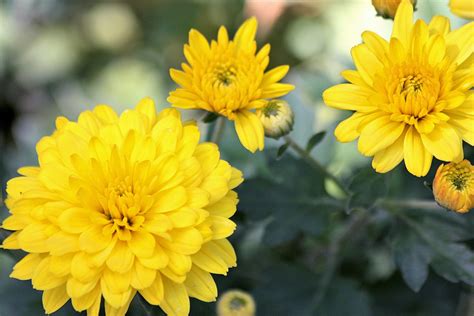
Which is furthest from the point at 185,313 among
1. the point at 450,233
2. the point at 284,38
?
the point at 284,38

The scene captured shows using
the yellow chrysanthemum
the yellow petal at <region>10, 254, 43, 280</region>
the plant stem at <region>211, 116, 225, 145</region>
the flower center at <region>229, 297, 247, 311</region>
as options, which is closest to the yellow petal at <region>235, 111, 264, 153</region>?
the yellow chrysanthemum

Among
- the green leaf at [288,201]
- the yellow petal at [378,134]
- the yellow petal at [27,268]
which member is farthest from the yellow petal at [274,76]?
the yellow petal at [27,268]

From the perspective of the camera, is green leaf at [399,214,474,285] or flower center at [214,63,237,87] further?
green leaf at [399,214,474,285]

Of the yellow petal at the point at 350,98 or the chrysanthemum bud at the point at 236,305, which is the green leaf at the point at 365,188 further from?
the chrysanthemum bud at the point at 236,305

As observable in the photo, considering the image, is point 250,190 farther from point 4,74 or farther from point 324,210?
point 4,74

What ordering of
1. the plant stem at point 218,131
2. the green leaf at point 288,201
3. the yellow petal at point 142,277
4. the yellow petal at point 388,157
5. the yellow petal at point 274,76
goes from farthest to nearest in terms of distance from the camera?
the green leaf at point 288,201 → the plant stem at point 218,131 → the yellow petal at point 274,76 → the yellow petal at point 388,157 → the yellow petal at point 142,277

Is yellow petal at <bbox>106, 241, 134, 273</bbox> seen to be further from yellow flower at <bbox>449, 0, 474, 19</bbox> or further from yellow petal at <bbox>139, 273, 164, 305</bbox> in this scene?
yellow flower at <bbox>449, 0, 474, 19</bbox>

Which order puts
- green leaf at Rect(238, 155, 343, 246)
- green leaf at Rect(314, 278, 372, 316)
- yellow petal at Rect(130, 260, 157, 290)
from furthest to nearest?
green leaf at Rect(314, 278, 372, 316) → green leaf at Rect(238, 155, 343, 246) → yellow petal at Rect(130, 260, 157, 290)
